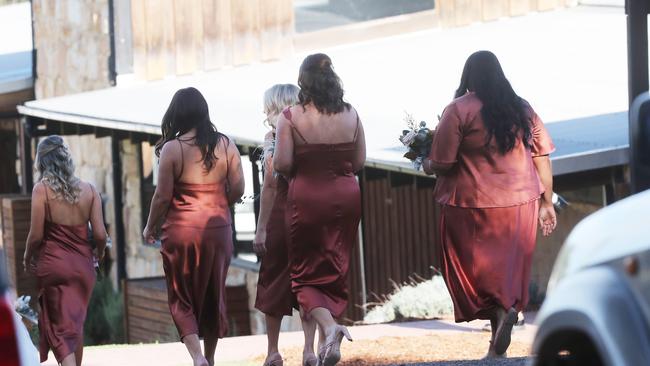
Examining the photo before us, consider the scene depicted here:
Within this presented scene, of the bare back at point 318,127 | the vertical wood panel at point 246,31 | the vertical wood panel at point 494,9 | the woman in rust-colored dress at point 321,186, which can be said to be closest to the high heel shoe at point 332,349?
the woman in rust-colored dress at point 321,186

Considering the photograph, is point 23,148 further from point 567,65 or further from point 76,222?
point 76,222

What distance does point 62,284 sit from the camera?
32.2ft

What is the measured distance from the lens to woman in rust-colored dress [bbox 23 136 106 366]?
9539 millimetres

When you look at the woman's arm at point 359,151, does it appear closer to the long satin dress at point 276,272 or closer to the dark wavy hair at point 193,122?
the long satin dress at point 276,272

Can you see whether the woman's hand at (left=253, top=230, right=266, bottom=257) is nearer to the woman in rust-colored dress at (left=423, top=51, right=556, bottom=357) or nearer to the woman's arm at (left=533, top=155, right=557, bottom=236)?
the woman in rust-colored dress at (left=423, top=51, right=556, bottom=357)

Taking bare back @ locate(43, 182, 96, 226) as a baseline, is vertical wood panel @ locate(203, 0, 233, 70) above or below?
above

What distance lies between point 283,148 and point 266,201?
→ 0.55 m

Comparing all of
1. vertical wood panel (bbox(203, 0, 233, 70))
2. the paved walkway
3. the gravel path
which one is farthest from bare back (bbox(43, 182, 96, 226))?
vertical wood panel (bbox(203, 0, 233, 70))

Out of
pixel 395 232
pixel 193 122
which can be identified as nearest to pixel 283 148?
pixel 193 122

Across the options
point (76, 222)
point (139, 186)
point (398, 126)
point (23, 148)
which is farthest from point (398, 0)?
point (76, 222)

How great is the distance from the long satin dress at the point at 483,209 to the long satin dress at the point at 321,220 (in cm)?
56

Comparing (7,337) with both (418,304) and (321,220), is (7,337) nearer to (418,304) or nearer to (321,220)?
(321,220)

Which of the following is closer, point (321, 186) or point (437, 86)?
point (321, 186)

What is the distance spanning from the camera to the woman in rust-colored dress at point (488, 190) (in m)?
8.46
